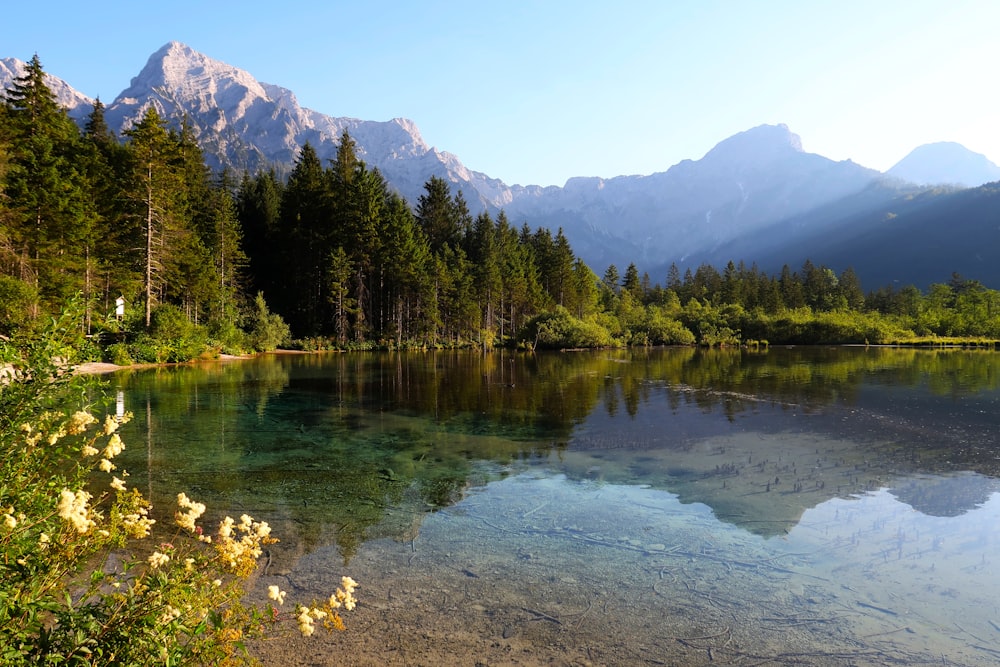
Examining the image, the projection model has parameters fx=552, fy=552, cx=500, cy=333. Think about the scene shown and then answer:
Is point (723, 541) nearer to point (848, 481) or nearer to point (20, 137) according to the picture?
point (848, 481)

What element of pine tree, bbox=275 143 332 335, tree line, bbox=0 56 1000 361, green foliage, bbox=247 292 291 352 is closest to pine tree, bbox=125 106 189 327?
tree line, bbox=0 56 1000 361

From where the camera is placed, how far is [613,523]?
8148mm

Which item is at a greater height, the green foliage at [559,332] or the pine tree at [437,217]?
the pine tree at [437,217]

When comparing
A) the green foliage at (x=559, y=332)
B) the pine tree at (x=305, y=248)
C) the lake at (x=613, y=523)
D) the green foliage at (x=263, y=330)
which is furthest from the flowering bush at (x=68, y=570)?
the green foliage at (x=559, y=332)

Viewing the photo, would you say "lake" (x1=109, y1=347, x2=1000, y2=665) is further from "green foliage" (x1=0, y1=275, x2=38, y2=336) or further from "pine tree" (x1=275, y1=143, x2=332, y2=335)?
"pine tree" (x1=275, y1=143, x2=332, y2=335)

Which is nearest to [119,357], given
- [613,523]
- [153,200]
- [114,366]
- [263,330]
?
[114,366]

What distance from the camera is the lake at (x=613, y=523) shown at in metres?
5.18

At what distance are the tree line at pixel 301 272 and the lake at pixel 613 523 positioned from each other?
8.80 metres

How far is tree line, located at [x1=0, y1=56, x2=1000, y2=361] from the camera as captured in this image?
33.3m

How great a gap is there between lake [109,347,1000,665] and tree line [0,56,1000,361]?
8.80 metres

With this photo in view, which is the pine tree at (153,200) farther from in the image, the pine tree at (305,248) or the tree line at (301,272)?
the pine tree at (305,248)

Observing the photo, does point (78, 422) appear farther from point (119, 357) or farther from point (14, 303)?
point (119, 357)

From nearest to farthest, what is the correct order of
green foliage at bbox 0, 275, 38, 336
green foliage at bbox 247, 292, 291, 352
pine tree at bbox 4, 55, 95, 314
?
green foliage at bbox 0, 275, 38, 336, pine tree at bbox 4, 55, 95, 314, green foliage at bbox 247, 292, 291, 352

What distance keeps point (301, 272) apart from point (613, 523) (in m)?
59.7
